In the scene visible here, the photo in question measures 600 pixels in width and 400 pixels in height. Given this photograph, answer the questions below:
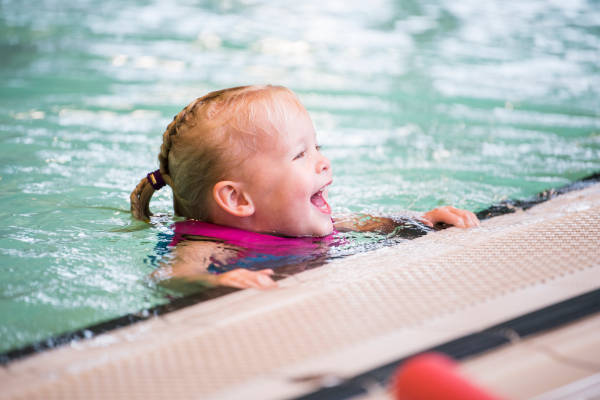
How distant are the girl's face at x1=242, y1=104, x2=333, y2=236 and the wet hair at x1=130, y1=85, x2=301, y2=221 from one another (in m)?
0.04

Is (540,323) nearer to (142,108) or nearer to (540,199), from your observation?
(540,199)

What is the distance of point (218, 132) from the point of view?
2.33m

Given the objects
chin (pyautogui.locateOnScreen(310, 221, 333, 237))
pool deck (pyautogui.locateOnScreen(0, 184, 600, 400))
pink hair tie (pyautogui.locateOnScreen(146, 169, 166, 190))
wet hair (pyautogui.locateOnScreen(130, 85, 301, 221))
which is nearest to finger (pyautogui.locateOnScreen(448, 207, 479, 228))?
pool deck (pyautogui.locateOnScreen(0, 184, 600, 400))

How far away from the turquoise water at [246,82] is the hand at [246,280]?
0.24 meters

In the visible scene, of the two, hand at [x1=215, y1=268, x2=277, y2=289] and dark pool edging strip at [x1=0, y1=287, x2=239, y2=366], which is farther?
hand at [x1=215, y1=268, x2=277, y2=289]

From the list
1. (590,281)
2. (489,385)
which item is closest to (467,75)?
(590,281)

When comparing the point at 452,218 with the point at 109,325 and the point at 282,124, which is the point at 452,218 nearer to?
the point at 282,124

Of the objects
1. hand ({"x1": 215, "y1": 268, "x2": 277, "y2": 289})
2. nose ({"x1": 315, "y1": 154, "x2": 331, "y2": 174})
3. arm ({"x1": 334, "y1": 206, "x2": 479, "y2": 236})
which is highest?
nose ({"x1": 315, "y1": 154, "x2": 331, "y2": 174})

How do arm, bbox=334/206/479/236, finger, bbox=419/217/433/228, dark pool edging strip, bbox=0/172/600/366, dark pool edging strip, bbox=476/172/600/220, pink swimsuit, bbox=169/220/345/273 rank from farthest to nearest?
dark pool edging strip, bbox=476/172/600/220
finger, bbox=419/217/433/228
arm, bbox=334/206/479/236
pink swimsuit, bbox=169/220/345/273
dark pool edging strip, bbox=0/172/600/366

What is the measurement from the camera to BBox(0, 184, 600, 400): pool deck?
133cm

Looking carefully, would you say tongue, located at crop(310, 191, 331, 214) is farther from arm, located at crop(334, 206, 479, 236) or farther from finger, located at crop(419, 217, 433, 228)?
finger, located at crop(419, 217, 433, 228)

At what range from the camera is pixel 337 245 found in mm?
2535

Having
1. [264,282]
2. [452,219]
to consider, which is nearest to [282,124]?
[264,282]

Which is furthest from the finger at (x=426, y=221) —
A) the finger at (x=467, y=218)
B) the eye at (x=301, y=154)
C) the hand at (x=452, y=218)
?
the eye at (x=301, y=154)
